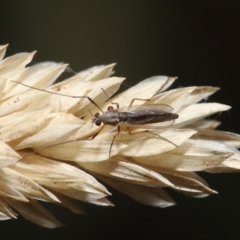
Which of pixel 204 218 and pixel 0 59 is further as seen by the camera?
pixel 204 218

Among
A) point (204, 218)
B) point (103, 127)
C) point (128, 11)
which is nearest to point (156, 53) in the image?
point (128, 11)

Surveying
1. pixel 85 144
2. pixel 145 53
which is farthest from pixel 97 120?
pixel 145 53

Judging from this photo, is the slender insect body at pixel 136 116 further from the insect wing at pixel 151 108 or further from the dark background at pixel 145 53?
the dark background at pixel 145 53

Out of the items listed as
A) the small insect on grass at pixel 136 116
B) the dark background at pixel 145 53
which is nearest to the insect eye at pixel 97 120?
the small insect on grass at pixel 136 116

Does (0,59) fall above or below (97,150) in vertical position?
above

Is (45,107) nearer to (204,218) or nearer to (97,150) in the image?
(97,150)

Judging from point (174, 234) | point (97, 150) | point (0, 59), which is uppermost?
point (0, 59)

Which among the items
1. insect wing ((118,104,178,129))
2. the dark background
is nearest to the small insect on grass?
insect wing ((118,104,178,129))
